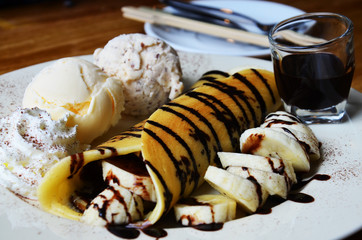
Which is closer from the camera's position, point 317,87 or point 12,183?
point 12,183

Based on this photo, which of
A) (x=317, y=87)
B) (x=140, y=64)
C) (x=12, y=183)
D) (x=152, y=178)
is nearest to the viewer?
(x=152, y=178)

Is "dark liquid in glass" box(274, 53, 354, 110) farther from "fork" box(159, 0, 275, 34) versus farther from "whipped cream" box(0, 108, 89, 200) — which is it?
"fork" box(159, 0, 275, 34)

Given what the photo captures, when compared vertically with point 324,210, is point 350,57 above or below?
above

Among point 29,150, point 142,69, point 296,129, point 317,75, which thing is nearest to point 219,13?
point 142,69

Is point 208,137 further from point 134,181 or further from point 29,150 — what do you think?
point 29,150

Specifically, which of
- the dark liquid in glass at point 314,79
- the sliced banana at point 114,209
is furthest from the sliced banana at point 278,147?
the sliced banana at point 114,209

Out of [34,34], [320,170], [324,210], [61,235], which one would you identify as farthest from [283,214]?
[34,34]

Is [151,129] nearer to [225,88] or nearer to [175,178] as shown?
[175,178]

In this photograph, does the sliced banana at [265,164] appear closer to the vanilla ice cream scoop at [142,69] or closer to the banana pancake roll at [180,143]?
the banana pancake roll at [180,143]
